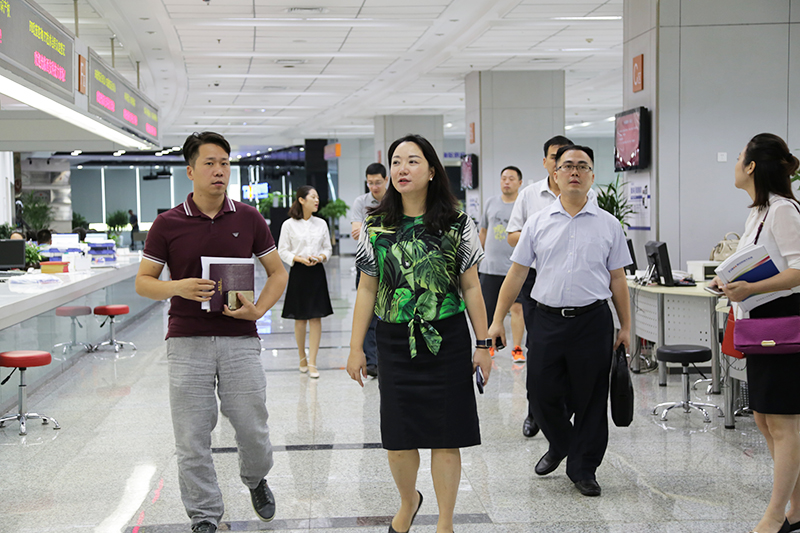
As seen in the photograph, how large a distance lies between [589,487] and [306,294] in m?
3.36

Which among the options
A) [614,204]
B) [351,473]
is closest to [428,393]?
[351,473]

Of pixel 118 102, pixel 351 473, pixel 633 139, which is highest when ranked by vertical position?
pixel 118 102

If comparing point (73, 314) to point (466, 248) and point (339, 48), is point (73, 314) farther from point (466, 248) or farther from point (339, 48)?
point (339, 48)

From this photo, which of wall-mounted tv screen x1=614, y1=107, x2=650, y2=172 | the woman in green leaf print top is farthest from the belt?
wall-mounted tv screen x1=614, y1=107, x2=650, y2=172

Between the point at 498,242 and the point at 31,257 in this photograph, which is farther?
the point at 31,257

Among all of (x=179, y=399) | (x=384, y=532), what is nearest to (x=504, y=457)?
(x=384, y=532)

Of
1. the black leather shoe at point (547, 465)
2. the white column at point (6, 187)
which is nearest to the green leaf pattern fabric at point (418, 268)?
the black leather shoe at point (547, 465)

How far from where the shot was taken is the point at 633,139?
755cm

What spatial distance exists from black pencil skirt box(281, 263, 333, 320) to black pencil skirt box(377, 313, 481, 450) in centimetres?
355

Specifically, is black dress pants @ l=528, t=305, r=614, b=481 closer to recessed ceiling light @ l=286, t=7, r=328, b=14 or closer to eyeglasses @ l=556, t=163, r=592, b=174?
eyeglasses @ l=556, t=163, r=592, b=174

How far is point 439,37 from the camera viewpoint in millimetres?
10719

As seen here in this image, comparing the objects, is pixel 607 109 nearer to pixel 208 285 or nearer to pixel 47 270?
pixel 47 270

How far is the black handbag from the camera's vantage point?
11.6ft

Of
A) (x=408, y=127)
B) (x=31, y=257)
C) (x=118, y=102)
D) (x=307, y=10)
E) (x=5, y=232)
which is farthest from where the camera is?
(x=408, y=127)
